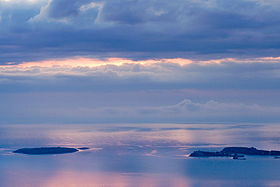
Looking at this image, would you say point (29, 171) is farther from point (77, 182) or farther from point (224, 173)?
point (224, 173)

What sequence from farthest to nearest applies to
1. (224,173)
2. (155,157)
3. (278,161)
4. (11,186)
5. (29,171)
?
1. (155,157)
2. (278,161)
3. (29,171)
4. (224,173)
5. (11,186)

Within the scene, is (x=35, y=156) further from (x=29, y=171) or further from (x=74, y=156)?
(x=29, y=171)

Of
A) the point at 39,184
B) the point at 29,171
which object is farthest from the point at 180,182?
the point at 29,171

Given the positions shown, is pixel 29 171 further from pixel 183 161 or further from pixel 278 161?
pixel 278 161

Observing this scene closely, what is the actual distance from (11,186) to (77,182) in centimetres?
769

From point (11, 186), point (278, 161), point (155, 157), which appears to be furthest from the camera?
point (155, 157)

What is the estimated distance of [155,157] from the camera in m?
73.6

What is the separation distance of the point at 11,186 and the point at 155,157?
3148cm

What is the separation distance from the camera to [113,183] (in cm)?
4938

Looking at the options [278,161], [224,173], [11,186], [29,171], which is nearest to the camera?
[11,186]

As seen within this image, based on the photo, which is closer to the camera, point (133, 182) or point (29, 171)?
point (133, 182)

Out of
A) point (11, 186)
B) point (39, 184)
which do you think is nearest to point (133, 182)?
point (39, 184)

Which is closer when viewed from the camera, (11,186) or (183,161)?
(11,186)

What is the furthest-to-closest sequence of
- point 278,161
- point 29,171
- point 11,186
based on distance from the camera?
point 278,161 → point 29,171 → point 11,186
